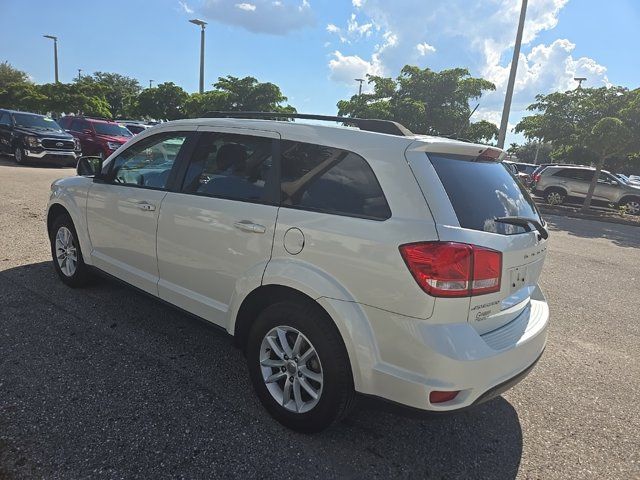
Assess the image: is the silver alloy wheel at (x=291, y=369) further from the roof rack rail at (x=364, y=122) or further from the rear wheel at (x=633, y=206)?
the rear wheel at (x=633, y=206)

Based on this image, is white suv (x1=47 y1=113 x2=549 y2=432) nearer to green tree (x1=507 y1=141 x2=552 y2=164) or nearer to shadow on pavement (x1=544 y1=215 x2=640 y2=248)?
shadow on pavement (x1=544 y1=215 x2=640 y2=248)

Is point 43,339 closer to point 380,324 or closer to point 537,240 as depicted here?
point 380,324

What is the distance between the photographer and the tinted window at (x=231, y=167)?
2861 millimetres

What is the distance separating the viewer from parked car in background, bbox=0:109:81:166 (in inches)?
592

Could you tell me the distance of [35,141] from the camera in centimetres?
1499

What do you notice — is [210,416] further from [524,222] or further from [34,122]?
[34,122]

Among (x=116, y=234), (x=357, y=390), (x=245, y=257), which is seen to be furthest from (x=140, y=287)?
(x=357, y=390)

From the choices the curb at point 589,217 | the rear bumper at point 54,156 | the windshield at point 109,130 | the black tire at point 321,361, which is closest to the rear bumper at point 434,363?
the black tire at point 321,361

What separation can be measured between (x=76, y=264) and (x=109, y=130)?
49.6ft

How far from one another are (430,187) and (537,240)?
85 centimetres

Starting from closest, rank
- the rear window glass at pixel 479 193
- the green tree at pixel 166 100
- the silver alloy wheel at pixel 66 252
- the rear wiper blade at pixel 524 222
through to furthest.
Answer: the rear window glass at pixel 479 193
the rear wiper blade at pixel 524 222
the silver alloy wheel at pixel 66 252
the green tree at pixel 166 100

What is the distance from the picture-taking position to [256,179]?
2875mm

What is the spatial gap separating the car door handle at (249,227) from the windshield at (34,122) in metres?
16.5

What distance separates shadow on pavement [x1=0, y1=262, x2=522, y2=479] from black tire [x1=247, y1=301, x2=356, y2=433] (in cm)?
12
